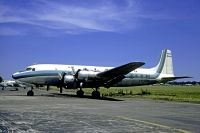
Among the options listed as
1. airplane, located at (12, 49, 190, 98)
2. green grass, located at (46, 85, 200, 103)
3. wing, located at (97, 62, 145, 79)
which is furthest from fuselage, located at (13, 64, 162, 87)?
green grass, located at (46, 85, 200, 103)

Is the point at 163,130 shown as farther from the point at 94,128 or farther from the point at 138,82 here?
the point at 138,82

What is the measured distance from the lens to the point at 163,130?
39.9 feet

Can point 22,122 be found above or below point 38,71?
below

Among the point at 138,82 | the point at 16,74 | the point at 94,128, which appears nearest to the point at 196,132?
the point at 94,128

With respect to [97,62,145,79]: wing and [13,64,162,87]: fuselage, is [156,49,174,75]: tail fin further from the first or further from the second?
[97,62,145,79]: wing

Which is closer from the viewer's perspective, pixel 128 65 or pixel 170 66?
pixel 128 65

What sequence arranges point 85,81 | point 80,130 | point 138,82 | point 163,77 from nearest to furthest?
point 80,130, point 85,81, point 138,82, point 163,77

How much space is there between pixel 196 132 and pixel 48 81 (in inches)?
1096

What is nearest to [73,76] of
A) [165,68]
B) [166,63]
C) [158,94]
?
[165,68]

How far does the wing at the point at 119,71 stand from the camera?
35188 mm

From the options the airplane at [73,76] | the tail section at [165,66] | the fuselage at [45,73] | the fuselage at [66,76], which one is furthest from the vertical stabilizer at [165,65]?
the fuselage at [45,73]

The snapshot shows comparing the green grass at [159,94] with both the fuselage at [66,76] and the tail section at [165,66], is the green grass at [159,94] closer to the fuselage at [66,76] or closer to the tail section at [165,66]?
the tail section at [165,66]

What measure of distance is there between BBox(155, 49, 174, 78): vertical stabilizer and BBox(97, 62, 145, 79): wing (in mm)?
12658

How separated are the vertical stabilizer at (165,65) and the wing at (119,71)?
12658 mm
